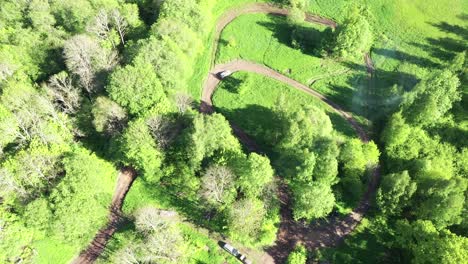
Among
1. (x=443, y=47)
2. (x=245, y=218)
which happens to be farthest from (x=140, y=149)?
(x=443, y=47)

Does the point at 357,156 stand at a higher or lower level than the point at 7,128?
higher

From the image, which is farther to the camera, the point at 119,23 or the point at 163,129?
the point at 119,23

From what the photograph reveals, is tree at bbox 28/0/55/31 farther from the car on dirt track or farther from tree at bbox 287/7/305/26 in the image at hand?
the car on dirt track

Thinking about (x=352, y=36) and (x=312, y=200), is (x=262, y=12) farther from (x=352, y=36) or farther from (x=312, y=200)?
(x=312, y=200)

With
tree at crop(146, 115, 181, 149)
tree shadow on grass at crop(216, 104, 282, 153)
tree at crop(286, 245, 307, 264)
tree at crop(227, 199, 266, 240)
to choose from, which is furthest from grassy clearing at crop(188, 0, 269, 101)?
tree at crop(286, 245, 307, 264)

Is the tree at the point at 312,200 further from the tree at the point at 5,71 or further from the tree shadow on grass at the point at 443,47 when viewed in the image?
the tree at the point at 5,71

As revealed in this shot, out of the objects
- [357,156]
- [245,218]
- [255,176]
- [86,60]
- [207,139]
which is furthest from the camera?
[86,60]
